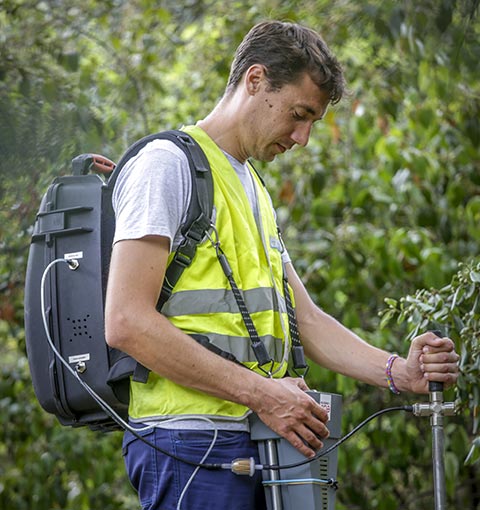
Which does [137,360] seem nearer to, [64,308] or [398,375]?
[64,308]

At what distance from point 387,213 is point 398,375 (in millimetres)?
2671

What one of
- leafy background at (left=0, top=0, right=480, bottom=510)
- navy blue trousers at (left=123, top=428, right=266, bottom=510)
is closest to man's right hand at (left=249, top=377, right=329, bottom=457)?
navy blue trousers at (left=123, top=428, right=266, bottom=510)

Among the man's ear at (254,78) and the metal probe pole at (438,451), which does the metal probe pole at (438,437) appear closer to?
the metal probe pole at (438,451)

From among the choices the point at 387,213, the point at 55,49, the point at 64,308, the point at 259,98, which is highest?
the point at 55,49

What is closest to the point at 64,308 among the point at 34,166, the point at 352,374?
the point at 352,374

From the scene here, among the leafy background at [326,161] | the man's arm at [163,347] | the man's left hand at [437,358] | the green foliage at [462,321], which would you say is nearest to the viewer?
the man's arm at [163,347]

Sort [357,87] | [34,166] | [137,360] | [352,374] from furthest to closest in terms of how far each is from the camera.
A: [357,87] → [34,166] → [352,374] → [137,360]

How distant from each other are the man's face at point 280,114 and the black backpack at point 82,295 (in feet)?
0.73

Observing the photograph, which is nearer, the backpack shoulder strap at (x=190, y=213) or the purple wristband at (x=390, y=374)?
the backpack shoulder strap at (x=190, y=213)

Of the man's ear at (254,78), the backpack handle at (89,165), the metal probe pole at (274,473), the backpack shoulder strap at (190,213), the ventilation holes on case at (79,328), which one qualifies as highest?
the man's ear at (254,78)

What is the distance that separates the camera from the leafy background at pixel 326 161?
476 cm

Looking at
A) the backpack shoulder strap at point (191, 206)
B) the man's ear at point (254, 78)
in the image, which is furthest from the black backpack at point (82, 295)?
the man's ear at point (254, 78)

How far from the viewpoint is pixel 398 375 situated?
2803 mm

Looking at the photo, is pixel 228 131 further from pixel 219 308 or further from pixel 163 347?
pixel 163 347
